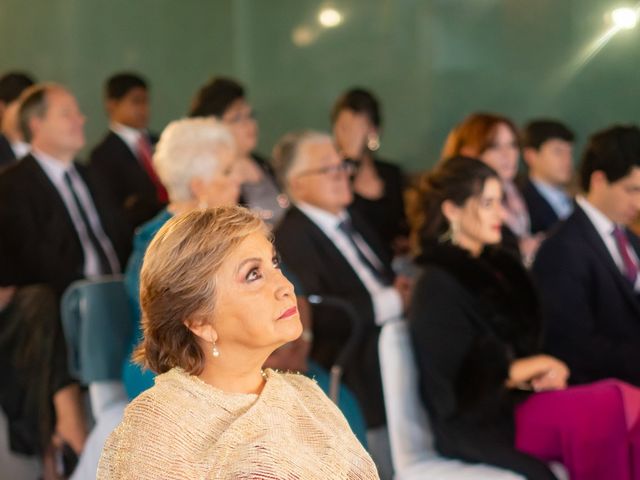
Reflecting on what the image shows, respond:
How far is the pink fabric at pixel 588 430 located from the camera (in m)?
3.15

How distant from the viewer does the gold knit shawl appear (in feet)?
5.84

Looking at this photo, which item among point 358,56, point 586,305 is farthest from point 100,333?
point 358,56

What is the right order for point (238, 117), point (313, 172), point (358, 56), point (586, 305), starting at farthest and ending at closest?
point (358, 56), point (238, 117), point (313, 172), point (586, 305)

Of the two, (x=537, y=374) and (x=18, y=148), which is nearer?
(x=537, y=374)

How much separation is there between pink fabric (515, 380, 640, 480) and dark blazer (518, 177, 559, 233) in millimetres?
2384

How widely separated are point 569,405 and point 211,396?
165cm

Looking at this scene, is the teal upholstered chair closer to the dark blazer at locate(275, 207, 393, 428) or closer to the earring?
the dark blazer at locate(275, 207, 393, 428)

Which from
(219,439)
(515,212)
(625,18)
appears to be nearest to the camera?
(219,439)

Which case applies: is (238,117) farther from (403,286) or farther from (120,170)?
(403,286)

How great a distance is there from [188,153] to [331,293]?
0.81m

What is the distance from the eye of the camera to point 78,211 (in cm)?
449

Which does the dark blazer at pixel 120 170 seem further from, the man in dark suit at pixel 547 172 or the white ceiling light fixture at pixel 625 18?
the white ceiling light fixture at pixel 625 18

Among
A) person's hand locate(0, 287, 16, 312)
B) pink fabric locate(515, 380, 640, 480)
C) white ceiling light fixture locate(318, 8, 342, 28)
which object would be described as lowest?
pink fabric locate(515, 380, 640, 480)

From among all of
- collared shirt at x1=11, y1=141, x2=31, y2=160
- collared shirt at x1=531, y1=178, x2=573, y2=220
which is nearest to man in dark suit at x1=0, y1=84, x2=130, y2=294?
collared shirt at x1=11, y1=141, x2=31, y2=160
